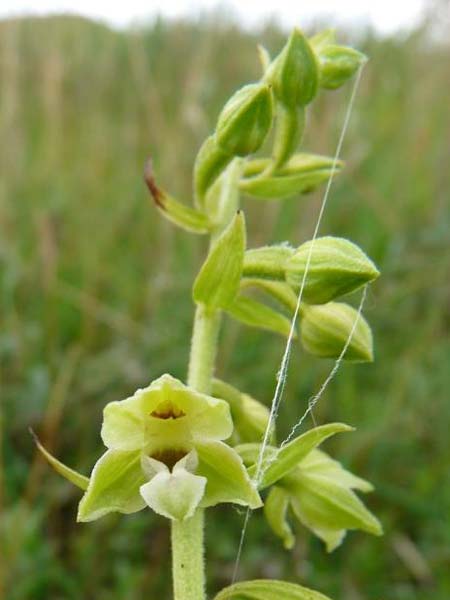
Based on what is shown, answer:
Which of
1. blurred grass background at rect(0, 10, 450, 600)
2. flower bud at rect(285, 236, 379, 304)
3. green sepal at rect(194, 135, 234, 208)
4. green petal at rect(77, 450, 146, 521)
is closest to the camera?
green petal at rect(77, 450, 146, 521)

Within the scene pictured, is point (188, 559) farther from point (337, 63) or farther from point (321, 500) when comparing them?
point (337, 63)

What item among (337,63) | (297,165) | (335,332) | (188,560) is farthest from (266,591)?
(337,63)

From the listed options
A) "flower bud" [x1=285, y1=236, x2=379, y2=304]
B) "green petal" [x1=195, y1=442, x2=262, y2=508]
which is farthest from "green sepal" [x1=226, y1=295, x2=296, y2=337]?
"green petal" [x1=195, y1=442, x2=262, y2=508]

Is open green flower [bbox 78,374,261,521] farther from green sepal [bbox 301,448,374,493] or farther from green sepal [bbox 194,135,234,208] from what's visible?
green sepal [bbox 194,135,234,208]

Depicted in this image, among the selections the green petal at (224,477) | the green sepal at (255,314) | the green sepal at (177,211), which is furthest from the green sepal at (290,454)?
the green sepal at (177,211)

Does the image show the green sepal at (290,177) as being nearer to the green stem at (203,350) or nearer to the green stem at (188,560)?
the green stem at (203,350)
